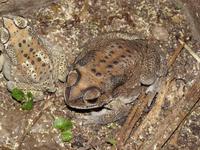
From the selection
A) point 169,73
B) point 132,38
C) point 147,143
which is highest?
point 132,38

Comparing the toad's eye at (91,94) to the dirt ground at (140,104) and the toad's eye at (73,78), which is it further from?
the dirt ground at (140,104)

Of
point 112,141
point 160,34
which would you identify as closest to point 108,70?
point 112,141

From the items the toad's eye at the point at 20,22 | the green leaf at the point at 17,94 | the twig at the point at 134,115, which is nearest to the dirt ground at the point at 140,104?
the twig at the point at 134,115

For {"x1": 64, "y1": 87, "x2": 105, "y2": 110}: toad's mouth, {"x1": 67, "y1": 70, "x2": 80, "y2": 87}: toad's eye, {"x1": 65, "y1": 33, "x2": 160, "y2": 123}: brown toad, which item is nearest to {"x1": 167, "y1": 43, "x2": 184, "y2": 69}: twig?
{"x1": 65, "y1": 33, "x2": 160, "y2": 123}: brown toad

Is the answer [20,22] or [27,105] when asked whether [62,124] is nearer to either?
[27,105]

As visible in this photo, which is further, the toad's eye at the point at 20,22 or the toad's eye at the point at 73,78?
the toad's eye at the point at 20,22

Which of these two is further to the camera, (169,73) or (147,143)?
(169,73)

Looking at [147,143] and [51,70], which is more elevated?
[51,70]

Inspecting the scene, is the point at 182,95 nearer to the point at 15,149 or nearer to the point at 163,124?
the point at 163,124

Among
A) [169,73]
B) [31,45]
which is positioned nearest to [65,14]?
[31,45]
